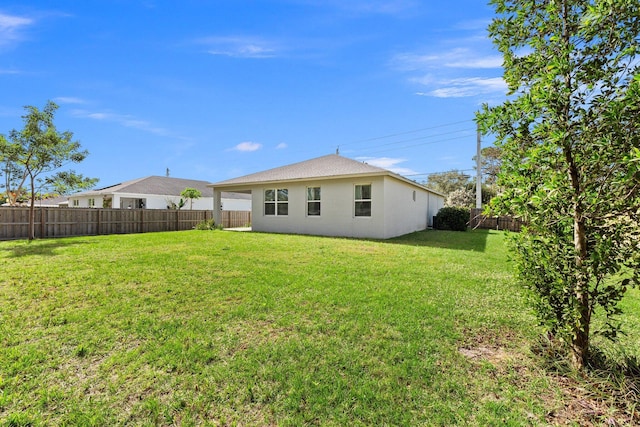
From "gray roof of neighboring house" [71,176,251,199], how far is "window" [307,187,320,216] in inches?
433

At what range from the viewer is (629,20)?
2.38 metres

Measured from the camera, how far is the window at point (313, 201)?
14.2 m

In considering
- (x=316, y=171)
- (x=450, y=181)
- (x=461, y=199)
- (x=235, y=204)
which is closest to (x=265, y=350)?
(x=316, y=171)

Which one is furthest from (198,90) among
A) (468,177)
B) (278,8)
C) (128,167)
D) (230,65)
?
(468,177)

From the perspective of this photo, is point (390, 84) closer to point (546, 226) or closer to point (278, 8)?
point (278, 8)

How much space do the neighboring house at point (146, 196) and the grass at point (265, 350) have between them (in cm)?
1974

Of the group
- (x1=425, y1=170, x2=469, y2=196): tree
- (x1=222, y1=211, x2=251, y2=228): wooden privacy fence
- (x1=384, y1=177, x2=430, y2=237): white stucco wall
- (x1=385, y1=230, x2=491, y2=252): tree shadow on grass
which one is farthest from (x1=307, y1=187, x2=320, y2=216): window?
(x1=425, y1=170, x2=469, y2=196): tree

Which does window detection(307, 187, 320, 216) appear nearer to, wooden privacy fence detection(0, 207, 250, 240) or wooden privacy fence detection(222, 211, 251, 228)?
wooden privacy fence detection(222, 211, 251, 228)

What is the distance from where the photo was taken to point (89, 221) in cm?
1555

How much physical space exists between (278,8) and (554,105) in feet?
25.4

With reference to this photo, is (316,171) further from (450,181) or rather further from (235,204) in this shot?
(450,181)

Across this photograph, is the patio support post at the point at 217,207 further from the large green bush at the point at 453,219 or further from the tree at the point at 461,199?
the tree at the point at 461,199

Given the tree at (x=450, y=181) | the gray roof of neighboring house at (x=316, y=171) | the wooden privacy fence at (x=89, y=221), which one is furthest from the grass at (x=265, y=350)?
the tree at (x=450, y=181)

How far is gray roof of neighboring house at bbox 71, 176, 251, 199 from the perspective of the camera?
23797mm
